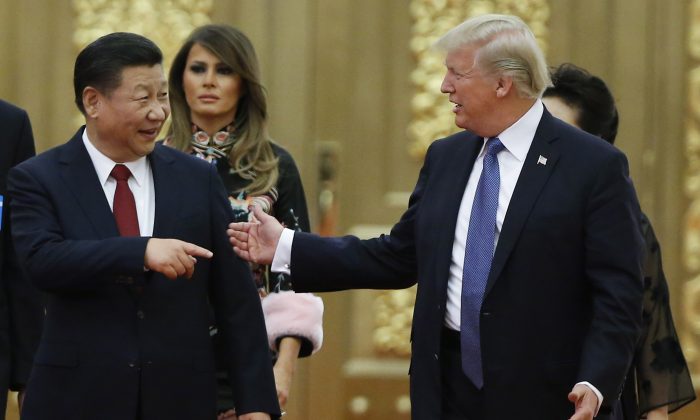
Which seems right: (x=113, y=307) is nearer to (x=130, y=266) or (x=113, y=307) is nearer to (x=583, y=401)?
(x=130, y=266)

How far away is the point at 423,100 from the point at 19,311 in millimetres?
2434

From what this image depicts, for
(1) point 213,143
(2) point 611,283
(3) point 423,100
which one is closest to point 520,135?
Result: (2) point 611,283

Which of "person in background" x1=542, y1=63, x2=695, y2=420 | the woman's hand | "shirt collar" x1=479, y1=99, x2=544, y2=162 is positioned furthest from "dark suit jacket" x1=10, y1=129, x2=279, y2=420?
"person in background" x1=542, y1=63, x2=695, y2=420

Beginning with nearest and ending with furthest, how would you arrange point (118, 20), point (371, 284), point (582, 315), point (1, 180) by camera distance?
1. point (582, 315)
2. point (371, 284)
3. point (1, 180)
4. point (118, 20)

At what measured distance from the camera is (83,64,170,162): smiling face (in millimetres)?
3670

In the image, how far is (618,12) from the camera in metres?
6.24

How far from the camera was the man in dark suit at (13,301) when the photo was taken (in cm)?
418

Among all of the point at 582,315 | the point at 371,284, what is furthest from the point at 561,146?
the point at 371,284

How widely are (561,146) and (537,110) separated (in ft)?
0.43

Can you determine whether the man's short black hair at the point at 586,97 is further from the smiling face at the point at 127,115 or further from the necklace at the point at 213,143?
the smiling face at the point at 127,115

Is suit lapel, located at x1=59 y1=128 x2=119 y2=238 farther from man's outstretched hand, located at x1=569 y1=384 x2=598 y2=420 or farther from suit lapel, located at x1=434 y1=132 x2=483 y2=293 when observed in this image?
man's outstretched hand, located at x1=569 y1=384 x2=598 y2=420

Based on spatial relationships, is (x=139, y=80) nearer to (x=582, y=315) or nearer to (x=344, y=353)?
(x=582, y=315)

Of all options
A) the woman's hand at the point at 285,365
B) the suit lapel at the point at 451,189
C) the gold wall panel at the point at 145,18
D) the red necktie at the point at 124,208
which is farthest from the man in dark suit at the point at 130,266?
the gold wall panel at the point at 145,18

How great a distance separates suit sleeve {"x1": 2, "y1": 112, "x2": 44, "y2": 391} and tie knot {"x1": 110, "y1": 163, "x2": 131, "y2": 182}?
640 mm
